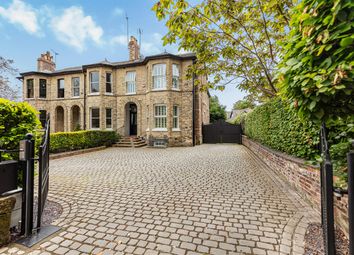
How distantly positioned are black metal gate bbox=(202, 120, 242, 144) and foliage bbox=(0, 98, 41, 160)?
608 inches

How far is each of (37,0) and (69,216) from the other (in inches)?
492

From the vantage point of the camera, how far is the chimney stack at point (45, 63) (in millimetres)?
18562

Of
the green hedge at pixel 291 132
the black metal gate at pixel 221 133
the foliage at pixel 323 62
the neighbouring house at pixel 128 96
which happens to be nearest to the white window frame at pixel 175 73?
the neighbouring house at pixel 128 96

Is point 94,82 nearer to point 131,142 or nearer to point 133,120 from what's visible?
point 133,120

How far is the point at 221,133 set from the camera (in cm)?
1777

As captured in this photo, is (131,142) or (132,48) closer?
(131,142)

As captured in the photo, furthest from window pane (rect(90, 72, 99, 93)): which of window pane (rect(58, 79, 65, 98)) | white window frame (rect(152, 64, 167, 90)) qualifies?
white window frame (rect(152, 64, 167, 90))

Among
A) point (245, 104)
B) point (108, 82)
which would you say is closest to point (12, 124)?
point (108, 82)

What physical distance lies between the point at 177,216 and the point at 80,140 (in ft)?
35.5

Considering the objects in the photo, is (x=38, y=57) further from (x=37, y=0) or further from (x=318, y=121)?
(x=318, y=121)

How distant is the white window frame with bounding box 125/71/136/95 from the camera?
52.6 ft

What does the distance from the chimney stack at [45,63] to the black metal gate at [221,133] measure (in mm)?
17820

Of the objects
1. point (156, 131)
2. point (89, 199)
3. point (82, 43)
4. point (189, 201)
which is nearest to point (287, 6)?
point (189, 201)

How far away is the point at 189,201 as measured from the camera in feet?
12.7
